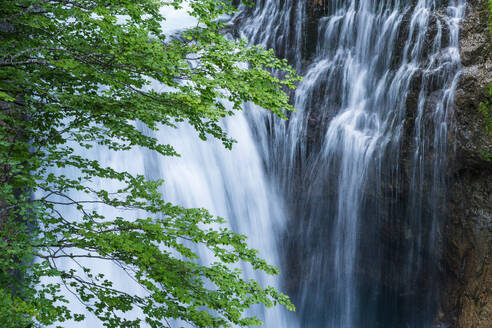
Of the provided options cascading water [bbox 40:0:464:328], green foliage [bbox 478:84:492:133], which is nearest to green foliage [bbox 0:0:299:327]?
cascading water [bbox 40:0:464:328]

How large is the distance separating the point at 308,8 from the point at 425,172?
20.6 feet

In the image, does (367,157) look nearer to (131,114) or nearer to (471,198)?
(471,198)

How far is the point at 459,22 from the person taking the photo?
9508mm

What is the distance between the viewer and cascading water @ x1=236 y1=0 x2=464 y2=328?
9.55 meters

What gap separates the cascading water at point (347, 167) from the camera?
958cm

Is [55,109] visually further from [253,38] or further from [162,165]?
[253,38]

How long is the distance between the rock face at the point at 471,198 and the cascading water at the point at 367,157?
27 centimetres

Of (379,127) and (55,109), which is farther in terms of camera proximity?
(379,127)

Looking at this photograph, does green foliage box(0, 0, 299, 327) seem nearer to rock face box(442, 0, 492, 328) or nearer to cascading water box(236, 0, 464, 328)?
rock face box(442, 0, 492, 328)

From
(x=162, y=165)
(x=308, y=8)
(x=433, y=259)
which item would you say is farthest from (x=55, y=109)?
(x=308, y=8)

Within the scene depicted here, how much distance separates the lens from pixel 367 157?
1030cm

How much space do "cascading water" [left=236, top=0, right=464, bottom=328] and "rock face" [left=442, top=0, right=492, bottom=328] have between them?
0.88 feet

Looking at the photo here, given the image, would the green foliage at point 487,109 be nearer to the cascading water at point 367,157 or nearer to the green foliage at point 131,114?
the cascading water at point 367,157

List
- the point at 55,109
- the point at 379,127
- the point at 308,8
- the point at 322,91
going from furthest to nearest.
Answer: the point at 308,8
the point at 322,91
the point at 379,127
the point at 55,109
